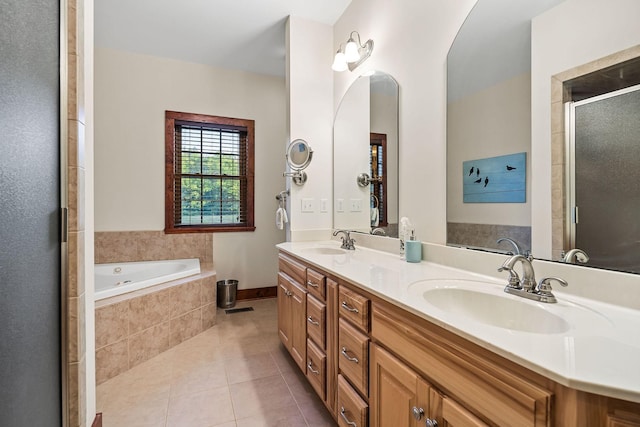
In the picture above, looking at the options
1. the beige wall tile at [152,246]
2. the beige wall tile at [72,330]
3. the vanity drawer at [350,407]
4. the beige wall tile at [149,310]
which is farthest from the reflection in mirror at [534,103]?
the beige wall tile at [152,246]

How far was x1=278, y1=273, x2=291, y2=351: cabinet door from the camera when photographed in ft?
7.09

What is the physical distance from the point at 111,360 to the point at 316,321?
5.07ft

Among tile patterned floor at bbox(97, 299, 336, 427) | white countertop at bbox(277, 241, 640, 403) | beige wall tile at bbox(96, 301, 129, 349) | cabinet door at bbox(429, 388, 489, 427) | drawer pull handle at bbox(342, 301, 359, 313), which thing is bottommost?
tile patterned floor at bbox(97, 299, 336, 427)

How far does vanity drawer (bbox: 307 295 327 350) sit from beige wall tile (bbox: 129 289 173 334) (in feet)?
4.64

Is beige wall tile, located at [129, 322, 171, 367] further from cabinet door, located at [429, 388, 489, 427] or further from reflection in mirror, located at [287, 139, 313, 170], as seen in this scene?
cabinet door, located at [429, 388, 489, 427]

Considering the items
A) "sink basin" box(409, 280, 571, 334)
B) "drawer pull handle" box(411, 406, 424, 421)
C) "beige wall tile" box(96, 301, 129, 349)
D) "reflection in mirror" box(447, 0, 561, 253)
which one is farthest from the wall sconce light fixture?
"beige wall tile" box(96, 301, 129, 349)

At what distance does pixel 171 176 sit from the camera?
137 inches

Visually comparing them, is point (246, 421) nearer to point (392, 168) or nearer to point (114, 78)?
point (392, 168)

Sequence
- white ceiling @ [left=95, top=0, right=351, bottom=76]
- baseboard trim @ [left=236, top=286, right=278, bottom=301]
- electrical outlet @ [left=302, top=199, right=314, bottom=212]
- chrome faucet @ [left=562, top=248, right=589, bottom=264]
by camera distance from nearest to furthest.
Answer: chrome faucet @ [left=562, top=248, right=589, bottom=264]
white ceiling @ [left=95, top=0, right=351, bottom=76]
electrical outlet @ [left=302, top=199, right=314, bottom=212]
baseboard trim @ [left=236, top=286, right=278, bottom=301]

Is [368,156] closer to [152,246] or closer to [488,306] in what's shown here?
[488,306]

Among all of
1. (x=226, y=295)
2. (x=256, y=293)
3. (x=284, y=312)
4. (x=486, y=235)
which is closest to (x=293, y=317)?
(x=284, y=312)

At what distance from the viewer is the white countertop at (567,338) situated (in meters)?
0.53

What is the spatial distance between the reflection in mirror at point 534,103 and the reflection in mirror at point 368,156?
52 cm

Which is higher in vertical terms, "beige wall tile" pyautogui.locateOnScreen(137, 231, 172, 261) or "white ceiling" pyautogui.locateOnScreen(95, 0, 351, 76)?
"white ceiling" pyautogui.locateOnScreen(95, 0, 351, 76)
